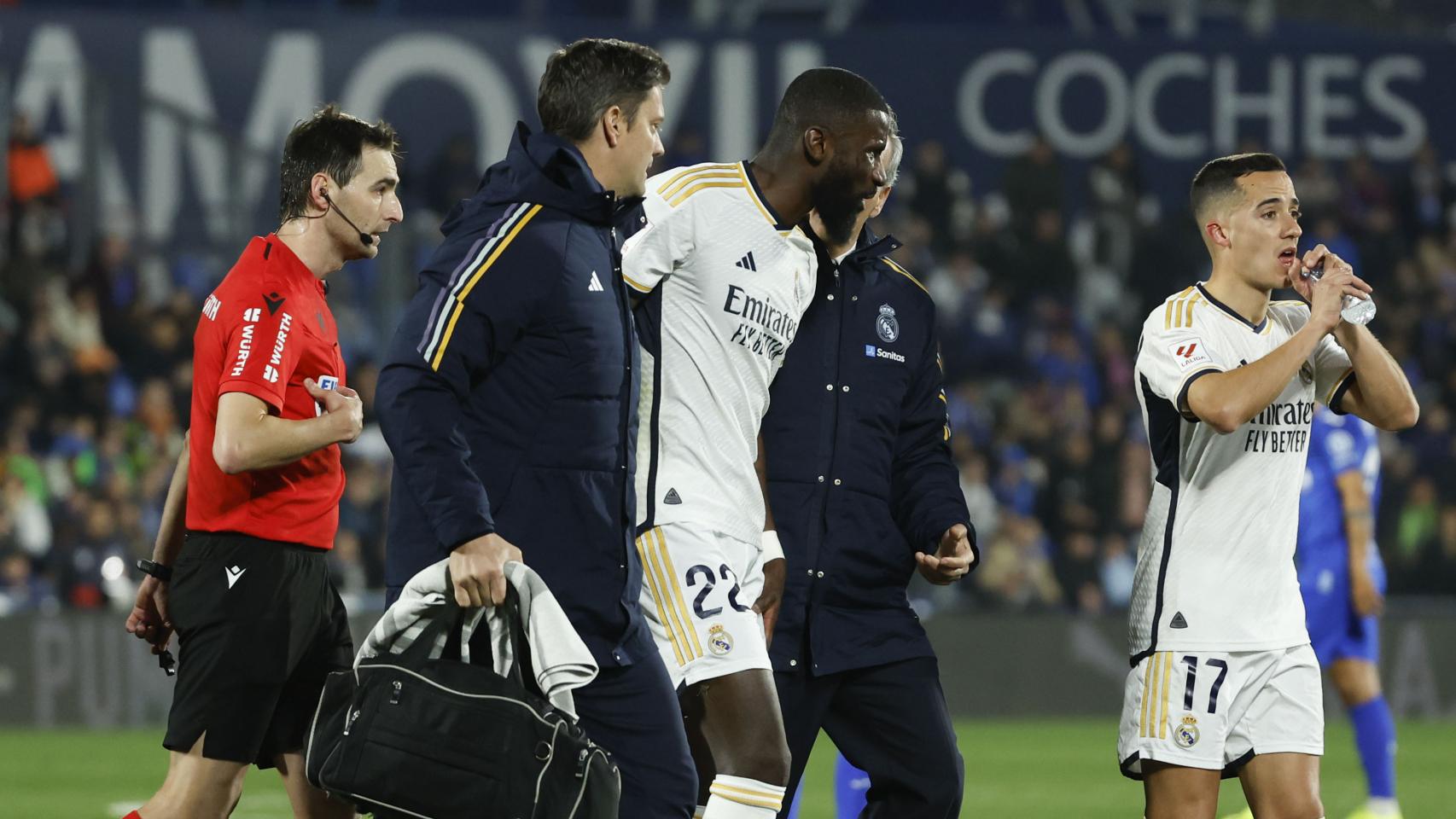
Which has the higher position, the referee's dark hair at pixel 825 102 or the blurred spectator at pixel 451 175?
the blurred spectator at pixel 451 175

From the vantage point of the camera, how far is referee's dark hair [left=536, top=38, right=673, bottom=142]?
4.52 meters

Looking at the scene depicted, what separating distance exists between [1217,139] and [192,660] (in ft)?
51.7

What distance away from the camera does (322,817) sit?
5184 mm

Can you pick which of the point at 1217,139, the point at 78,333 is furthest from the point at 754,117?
the point at 78,333

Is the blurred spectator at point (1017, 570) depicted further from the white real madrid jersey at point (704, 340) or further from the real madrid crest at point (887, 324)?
the white real madrid jersey at point (704, 340)

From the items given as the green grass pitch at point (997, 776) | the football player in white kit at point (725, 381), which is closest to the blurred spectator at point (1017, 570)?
the green grass pitch at point (997, 776)

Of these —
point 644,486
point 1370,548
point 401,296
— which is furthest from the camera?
point 401,296

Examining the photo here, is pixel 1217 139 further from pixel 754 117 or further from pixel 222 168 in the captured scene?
pixel 222 168

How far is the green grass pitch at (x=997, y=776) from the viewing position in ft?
30.7

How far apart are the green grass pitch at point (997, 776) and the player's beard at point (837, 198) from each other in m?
4.38

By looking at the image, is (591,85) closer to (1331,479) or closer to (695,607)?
(695,607)

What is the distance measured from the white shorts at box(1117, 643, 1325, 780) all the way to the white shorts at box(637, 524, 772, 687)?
1101mm

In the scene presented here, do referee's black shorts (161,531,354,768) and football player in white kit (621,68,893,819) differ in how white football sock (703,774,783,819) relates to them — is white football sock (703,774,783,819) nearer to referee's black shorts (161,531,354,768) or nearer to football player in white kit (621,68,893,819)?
football player in white kit (621,68,893,819)

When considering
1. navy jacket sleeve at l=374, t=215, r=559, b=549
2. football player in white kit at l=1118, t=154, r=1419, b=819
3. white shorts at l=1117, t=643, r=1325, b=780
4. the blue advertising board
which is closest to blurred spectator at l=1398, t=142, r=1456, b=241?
the blue advertising board
